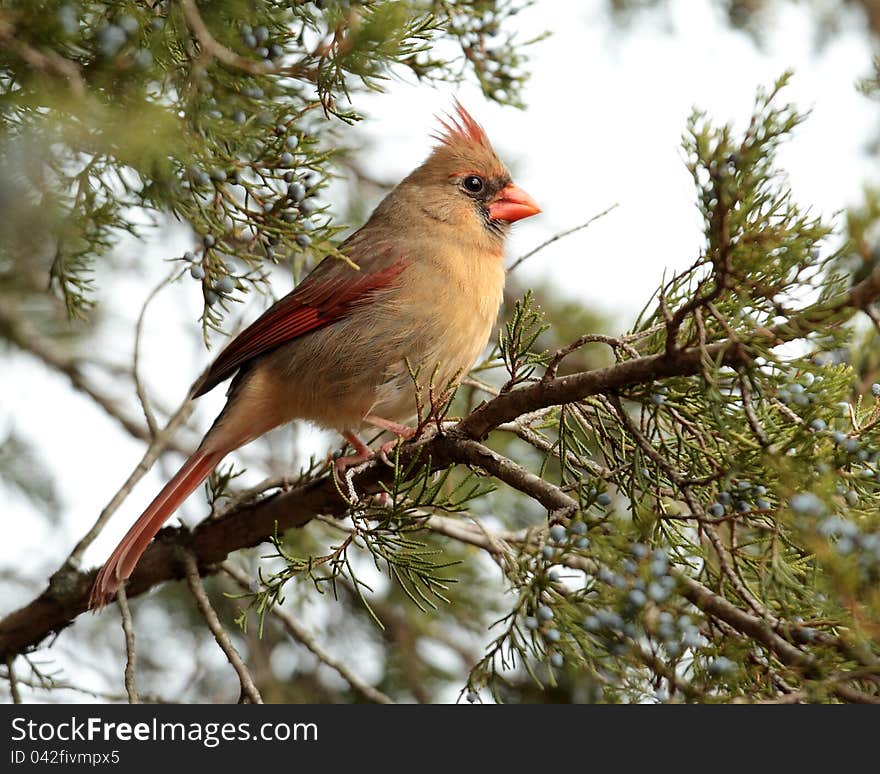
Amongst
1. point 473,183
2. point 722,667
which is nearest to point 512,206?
point 473,183

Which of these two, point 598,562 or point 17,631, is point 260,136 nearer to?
point 598,562

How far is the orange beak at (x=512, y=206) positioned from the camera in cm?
384

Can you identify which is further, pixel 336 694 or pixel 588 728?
pixel 336 694

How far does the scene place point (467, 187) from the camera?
12.8 feet

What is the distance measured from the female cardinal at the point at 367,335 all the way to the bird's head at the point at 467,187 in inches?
0.4

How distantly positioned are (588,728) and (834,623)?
635 millimetres

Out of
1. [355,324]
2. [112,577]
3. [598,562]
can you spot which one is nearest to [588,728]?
[598,562]

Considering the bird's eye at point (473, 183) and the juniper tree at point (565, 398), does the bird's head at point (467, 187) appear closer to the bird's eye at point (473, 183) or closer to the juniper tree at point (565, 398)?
the bird's eye at point (473, 183)

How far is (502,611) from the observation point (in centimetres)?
398

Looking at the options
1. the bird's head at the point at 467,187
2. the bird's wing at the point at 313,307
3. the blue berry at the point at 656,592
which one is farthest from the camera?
the bird's head at the point at 467,187

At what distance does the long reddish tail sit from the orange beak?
130 centimetres

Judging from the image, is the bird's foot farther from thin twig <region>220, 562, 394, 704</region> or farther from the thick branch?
thin twig <region>220, 562, 394, 704</region>

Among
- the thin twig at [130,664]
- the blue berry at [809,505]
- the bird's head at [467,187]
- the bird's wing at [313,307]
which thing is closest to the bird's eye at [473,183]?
the bird's head at [467,187]

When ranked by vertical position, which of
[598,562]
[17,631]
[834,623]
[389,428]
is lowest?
[834,623]
